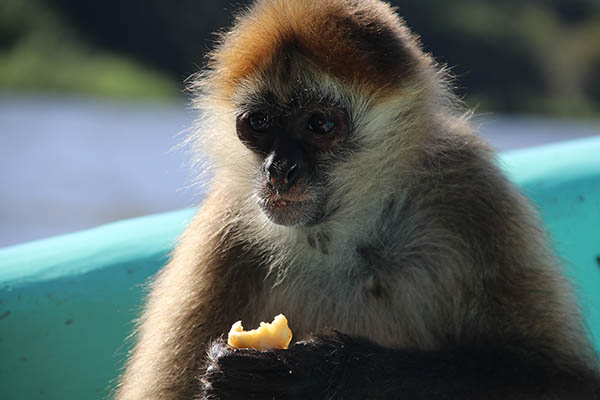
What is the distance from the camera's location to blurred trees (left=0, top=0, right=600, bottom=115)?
55.1 ft

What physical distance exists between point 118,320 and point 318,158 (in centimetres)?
172

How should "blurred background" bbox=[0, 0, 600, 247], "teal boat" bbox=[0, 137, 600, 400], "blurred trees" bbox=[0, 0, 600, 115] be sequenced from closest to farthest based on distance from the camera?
"teal boat" bbox=[0, 137, 600, 400], "blurred background" bbox=[0, 0, 600, 247], "blurred trees" bbox=[0, 0, 600, 115]

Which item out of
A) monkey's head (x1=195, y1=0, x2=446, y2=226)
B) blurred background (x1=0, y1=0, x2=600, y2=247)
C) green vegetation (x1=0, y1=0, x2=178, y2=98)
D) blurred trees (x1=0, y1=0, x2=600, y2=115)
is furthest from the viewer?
blurred trees (x1=0, y1=0, x2=600, y2=115)

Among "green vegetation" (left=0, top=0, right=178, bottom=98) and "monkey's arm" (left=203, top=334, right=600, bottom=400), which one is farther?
"green vegetation" (left=0, top=0, right=178, bottom=98)

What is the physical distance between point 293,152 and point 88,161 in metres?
6.43

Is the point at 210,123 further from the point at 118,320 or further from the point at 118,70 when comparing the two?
the point at 118,70

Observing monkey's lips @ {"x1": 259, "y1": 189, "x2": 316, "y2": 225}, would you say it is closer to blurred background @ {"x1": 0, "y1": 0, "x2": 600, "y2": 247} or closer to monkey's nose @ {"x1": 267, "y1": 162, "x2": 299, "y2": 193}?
monkey's nose @ {"x1": 267, "y1": 162, "x2": 299, "y2": 193}

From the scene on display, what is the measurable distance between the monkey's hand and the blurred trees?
13.7 m

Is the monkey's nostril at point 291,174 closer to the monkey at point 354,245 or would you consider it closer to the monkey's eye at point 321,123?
the monkey at point 354,245

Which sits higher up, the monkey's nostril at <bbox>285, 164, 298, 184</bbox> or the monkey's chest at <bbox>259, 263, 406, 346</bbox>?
the monkey's nostril at <bbox>285, 164, 298, 184</bbox>

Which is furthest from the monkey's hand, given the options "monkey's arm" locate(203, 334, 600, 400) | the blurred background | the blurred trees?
the blurred trees

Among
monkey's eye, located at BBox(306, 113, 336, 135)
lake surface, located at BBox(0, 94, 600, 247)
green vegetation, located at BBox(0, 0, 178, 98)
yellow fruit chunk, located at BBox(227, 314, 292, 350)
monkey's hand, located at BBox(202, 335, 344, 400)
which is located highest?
green vegetation, located at BBox(0, 0, 178, 98)

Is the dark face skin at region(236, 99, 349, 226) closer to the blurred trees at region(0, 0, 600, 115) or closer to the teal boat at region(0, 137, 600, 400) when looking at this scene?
the teal boat at region(0, 137, 600, 400)

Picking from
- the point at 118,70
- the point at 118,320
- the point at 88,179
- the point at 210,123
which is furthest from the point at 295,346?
the point at 118,70
